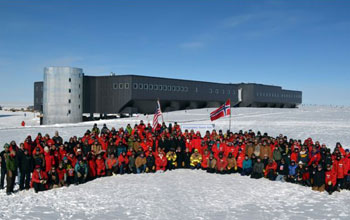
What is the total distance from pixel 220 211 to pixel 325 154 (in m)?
6.06

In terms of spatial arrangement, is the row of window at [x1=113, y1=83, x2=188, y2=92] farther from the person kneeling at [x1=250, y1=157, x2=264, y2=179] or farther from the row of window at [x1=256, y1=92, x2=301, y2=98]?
the person kneeling at [x1=250, y1=157, x2=264, y2=179]

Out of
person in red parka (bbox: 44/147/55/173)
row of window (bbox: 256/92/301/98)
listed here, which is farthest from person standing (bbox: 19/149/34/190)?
row of window (bbox: 256/92/301/98)

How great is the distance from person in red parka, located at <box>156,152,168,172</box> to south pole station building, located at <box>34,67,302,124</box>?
112ft

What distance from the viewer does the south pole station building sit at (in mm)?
45531

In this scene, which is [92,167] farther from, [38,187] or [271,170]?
[271,170]

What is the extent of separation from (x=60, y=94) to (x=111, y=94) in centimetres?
852

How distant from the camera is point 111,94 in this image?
51812mm

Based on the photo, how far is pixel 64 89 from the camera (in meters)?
45.5

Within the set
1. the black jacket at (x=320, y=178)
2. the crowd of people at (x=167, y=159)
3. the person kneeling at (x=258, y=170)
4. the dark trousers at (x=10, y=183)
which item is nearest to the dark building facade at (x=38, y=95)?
the crowd of people at (x=167, y=159)

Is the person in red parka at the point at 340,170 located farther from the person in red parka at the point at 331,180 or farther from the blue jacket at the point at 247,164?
the blue jacket at the point at 247,164

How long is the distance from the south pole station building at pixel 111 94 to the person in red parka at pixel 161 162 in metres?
34.1

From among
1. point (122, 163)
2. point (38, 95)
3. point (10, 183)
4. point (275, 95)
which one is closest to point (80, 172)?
point (122, 163)

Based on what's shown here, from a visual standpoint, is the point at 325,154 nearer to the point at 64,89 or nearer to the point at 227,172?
the point at 227,172

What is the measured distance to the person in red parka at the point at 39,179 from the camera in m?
11.2
